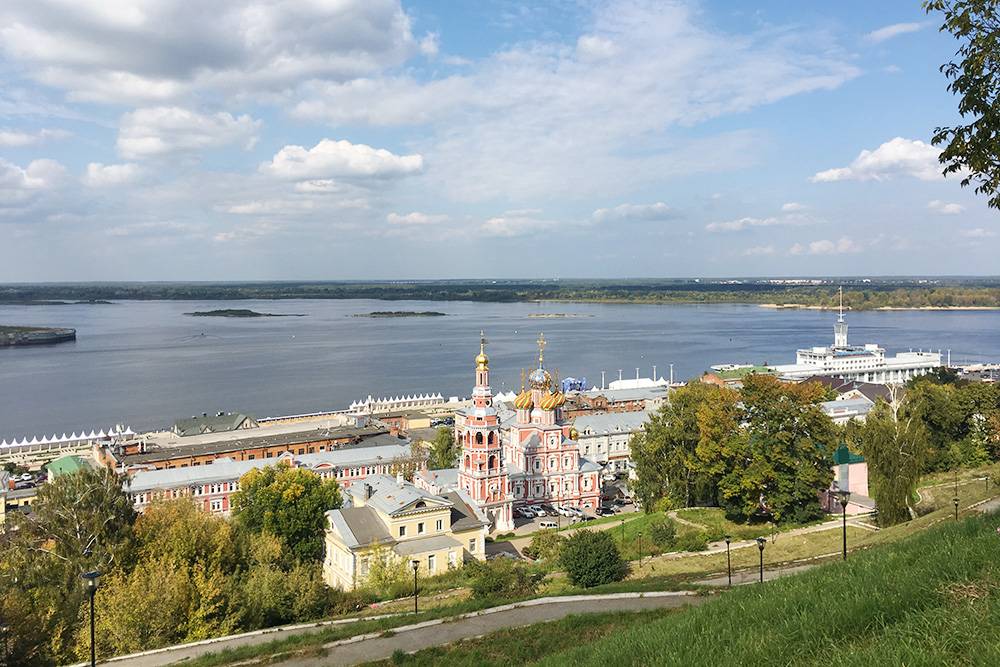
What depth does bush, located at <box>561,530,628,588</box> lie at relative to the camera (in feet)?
59.0

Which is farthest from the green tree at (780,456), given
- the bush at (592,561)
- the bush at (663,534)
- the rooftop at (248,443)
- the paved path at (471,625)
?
the rooftop at (248,443)

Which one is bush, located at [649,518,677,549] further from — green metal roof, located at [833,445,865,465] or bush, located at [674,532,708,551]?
green metal roof, located at [833,445,865,465]

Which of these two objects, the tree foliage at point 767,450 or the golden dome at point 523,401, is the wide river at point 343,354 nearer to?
the golden dome at point 523,401

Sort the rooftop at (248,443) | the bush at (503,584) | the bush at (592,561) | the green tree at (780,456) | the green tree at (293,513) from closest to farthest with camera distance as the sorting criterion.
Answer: the bush at (503,584), the bush at (592,561), the green tree at (780,456), the green tree at (293,513), the rooftop at (248,443)

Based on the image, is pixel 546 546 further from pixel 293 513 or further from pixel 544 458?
pixel 544 458

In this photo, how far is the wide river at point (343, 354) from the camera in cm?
6688

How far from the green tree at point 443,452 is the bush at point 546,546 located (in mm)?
13308

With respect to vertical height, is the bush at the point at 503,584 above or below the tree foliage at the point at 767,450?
below

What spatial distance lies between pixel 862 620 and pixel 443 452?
3377 cm

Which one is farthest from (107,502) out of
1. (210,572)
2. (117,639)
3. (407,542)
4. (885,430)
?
(885,430)

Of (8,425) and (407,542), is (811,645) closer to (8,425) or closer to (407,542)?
(407,542)

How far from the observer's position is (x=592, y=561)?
59.2ft

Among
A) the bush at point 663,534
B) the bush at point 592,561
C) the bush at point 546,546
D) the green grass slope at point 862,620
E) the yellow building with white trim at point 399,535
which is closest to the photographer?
the green grass slope at point 862,620

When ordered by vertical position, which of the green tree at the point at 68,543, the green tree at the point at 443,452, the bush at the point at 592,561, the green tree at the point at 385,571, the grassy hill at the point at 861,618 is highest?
the grassy hill at the point at 861,618
